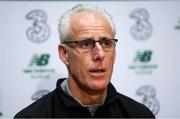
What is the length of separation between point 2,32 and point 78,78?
2.41ft

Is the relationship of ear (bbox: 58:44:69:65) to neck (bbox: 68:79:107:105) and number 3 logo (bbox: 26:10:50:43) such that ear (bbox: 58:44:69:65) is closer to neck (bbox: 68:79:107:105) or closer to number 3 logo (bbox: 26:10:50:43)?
neck (bbox: 68:79:107:105)

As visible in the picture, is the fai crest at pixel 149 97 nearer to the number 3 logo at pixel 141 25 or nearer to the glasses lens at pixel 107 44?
the number 3 logo at pixel 141 25

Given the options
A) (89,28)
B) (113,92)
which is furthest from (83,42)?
(113,92)

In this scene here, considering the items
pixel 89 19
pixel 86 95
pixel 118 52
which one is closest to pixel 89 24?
pixel 89 19

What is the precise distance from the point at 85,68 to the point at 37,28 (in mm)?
702

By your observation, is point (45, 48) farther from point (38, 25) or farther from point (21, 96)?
point (21, 96)

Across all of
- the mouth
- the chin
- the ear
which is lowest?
the chin

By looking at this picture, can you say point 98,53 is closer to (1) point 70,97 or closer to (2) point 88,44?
(2) point 88,44

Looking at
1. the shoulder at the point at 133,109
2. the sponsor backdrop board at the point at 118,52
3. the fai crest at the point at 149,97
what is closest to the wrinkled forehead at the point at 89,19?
the shoulder at the point at 133,109

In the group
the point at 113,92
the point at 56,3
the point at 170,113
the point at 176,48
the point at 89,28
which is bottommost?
the point at 170,113

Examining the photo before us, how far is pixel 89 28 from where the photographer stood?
120 centimetres

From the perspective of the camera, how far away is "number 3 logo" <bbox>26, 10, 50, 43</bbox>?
180 centimetres

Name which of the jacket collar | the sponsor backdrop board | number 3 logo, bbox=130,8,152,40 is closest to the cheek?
the jacket collar

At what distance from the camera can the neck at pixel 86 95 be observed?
4.17 ft
